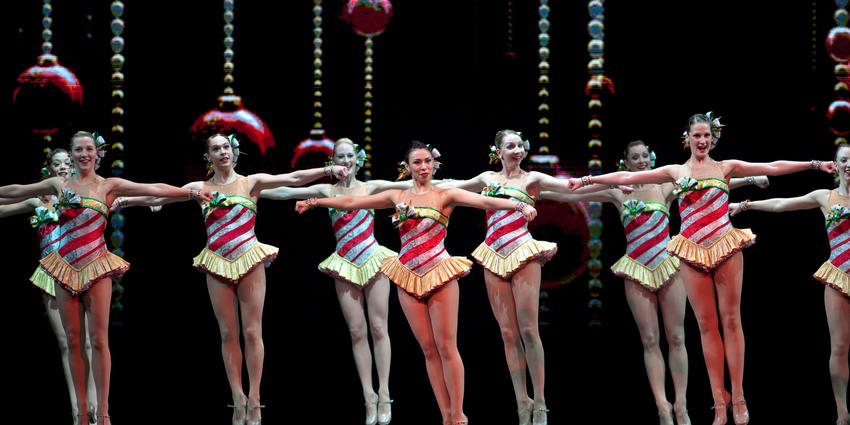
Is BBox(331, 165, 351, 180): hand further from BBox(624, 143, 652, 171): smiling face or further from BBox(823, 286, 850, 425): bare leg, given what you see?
BBox(823, 286, 850, 425): bare leg

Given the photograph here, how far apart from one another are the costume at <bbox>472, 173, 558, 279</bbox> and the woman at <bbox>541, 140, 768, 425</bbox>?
323 mm

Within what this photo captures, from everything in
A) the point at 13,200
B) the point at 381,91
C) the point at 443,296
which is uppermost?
the point at 381,91

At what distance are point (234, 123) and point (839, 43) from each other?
13.1 feet

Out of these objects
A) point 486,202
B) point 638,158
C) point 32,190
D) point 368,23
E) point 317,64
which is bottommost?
point 486,202

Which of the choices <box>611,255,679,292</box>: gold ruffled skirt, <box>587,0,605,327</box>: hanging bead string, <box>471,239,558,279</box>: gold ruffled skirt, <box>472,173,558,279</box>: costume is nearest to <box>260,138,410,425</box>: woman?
<box>472,173,558,279</box>: costume

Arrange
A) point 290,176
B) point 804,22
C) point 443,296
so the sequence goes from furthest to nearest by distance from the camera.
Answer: point 804,22, point 290,176, point 443,296

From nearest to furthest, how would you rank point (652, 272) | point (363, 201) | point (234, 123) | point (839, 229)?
point (363, 201) < point (839, 229) < point (652, 272) < point (234, 123)

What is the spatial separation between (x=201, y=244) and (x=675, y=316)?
Answer: 10.8 feet

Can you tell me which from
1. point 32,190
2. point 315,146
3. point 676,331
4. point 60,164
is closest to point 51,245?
point 60,164

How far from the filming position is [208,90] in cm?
679

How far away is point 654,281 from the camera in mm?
5422

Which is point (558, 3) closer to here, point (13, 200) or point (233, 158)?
point (233, 158)

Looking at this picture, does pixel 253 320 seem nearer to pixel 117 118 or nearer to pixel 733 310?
pixel 117 118

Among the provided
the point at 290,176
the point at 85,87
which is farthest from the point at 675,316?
the point at 85,87
